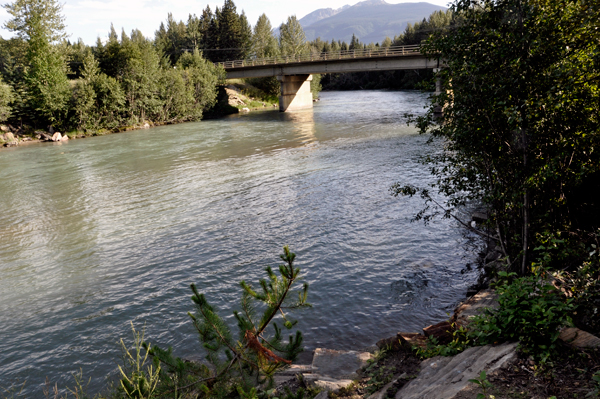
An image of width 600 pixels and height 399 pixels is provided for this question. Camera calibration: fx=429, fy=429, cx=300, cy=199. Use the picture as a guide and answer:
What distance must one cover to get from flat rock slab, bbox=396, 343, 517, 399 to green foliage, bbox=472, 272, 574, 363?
0.18 m

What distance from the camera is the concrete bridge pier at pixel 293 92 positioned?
7062cm

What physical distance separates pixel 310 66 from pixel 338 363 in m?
63.5

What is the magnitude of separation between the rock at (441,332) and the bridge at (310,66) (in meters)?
47.5

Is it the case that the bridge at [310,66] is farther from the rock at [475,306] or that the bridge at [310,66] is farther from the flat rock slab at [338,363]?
the flat rock slab at [338,363]

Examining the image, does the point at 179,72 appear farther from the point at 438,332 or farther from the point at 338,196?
the point at 438,332

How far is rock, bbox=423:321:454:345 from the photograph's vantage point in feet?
22.9

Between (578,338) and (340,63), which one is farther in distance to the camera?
(340,63)

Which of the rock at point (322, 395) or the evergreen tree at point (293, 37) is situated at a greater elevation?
the evergreen tree at point (293, 37)

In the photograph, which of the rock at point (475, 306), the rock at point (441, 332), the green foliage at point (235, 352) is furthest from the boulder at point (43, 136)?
the rock at point (441, 332)

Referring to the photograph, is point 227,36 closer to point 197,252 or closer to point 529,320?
point 197,252

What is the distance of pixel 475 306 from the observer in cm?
815

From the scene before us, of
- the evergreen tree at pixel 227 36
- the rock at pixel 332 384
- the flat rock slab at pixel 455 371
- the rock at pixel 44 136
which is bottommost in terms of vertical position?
the rock at pixel 332 384

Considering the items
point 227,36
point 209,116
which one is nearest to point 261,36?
point 227,36

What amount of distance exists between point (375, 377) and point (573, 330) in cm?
272
